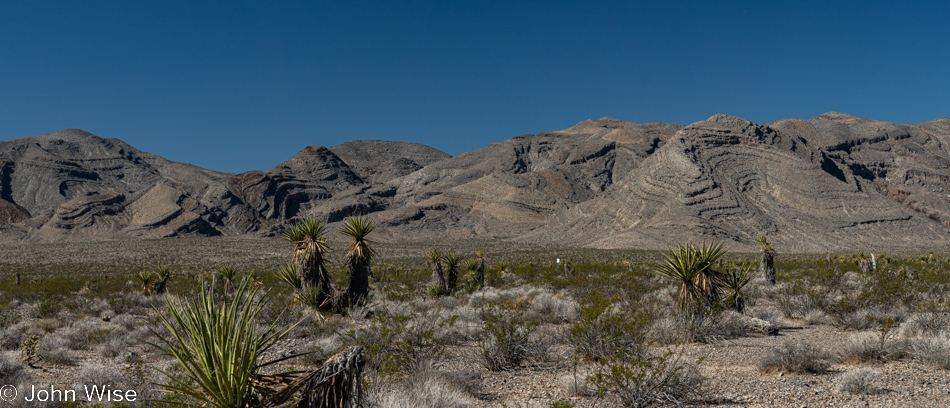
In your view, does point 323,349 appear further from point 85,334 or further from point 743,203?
point 743,203

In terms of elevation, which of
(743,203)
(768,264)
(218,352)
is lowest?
(768,264)

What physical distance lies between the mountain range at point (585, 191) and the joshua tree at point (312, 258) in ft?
180

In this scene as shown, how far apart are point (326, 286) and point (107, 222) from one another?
4632 inches

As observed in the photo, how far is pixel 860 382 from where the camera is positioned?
6.39 meters

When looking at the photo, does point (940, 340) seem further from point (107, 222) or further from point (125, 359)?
point (107, 222)

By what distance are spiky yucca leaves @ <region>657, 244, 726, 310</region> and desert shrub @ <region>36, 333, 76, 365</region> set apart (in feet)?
38.3

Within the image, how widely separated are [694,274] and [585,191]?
105361mm

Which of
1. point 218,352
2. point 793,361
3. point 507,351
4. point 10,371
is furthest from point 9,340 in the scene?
point 793,361

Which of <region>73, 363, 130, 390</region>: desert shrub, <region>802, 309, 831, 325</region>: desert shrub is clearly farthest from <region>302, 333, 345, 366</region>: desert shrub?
<region>802, 309, 831, 325</region>: desert shrub

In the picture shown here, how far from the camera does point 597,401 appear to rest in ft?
20.7

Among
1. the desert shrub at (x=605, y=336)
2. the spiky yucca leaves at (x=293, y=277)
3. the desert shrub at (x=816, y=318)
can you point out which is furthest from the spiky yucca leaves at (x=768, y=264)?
the spiky yucca leaves at (x=293, y=277)

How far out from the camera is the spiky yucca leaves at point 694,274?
1055cm

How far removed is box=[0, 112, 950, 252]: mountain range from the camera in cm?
6931

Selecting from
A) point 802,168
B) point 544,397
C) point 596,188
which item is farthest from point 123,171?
point 544,397
